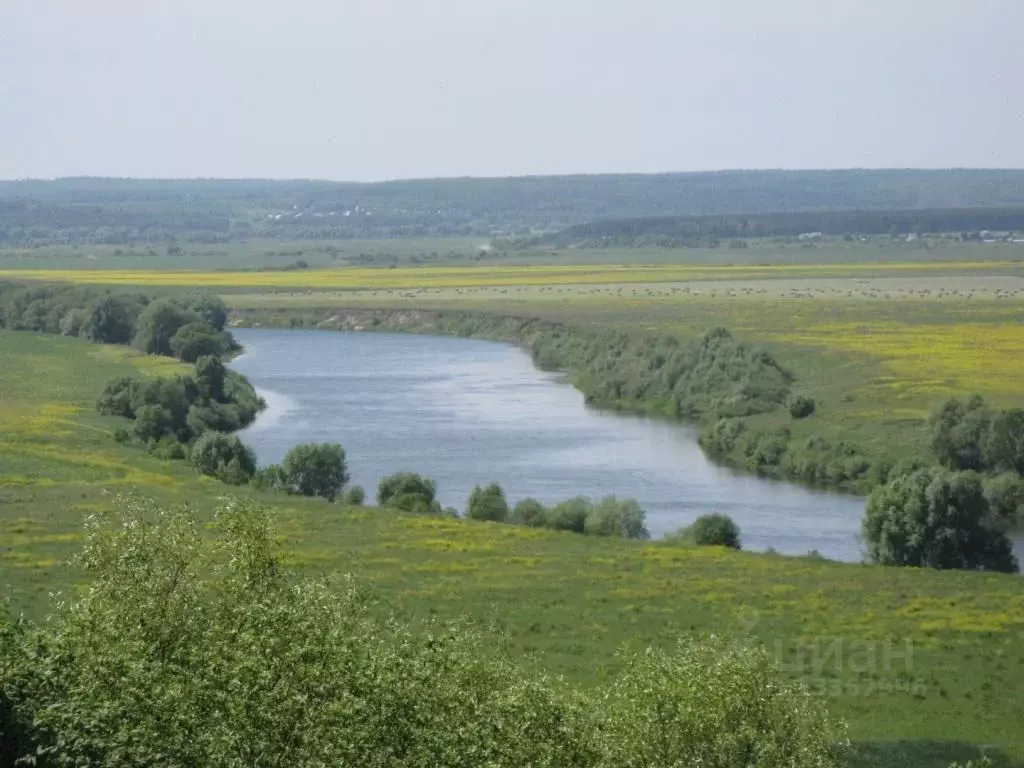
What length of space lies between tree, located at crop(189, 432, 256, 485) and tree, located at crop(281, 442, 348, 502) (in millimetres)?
1013

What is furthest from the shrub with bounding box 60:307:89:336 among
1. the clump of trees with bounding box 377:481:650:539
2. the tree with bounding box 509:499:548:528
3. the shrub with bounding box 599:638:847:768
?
the shrub with bounding box 599:638:847:768

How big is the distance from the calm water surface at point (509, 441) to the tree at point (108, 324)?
6535mm

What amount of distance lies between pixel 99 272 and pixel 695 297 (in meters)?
42.0

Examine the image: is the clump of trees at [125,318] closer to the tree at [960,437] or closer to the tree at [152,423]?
the tree at [152,423]

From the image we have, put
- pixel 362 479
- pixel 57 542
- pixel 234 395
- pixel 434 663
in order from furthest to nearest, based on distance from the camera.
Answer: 1. pixel 234 395
2. pixel 362 479
3. pixel 57 542
4. pixel 434 663

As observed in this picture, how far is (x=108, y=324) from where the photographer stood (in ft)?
216

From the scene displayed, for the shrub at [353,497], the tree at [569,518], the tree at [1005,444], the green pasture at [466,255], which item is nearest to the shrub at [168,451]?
the shrub at [353,497]

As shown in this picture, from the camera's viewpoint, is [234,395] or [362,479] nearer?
[362,479]

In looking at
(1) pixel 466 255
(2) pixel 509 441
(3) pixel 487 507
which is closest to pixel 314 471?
(3) pixel 487 507

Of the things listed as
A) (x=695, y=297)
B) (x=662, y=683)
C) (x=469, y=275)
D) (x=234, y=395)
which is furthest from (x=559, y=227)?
(x=662, y=683)

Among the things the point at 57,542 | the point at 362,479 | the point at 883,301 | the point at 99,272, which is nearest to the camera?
the point at 57,542

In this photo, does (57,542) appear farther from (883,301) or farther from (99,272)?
(99,272)

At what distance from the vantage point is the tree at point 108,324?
65625 mm

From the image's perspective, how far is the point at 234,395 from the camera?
47.2 m
